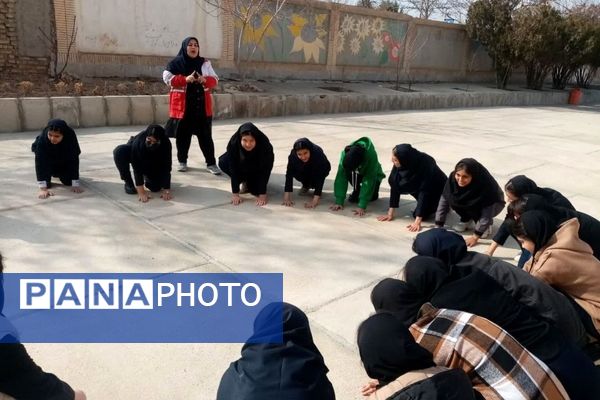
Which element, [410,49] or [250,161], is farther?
[410,49]

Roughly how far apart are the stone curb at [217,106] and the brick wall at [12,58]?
210 cm

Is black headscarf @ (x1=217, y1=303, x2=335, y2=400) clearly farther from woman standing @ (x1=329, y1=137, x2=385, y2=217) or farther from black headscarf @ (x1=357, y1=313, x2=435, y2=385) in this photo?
woman standing @ (x1=329, y1=137, x2=385, y2=217)

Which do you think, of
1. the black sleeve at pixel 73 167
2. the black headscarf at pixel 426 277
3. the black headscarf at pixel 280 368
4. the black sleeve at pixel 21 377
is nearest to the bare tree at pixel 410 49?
the black sleeve at pixel 73 167

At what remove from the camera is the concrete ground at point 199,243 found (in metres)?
2.18

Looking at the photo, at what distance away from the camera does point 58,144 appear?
4.23 metres

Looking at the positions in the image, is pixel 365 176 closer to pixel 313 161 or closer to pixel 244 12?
pixel 313 161

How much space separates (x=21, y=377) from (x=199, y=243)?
6.13ft

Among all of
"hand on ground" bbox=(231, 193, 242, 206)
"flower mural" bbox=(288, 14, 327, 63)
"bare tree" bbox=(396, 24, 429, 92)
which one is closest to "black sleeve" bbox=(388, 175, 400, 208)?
"hand on ground" bbox=(231, 193, 242, 206)

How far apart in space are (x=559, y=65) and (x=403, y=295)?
1927 cm

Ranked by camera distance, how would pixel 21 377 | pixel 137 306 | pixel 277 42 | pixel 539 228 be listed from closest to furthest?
pixel 21 377, pixel 539 228, pixel 137 306, pixel 277 42

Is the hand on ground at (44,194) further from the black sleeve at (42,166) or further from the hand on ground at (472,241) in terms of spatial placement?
the hand on ground at (472,241)

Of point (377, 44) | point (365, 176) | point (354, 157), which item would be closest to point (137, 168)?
point (354, 157)

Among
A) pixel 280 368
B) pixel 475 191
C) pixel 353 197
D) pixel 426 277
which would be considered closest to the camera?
pixel 280 368

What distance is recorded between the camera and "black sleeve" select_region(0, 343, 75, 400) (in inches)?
61.8
